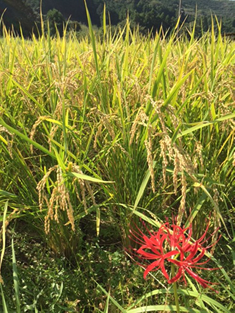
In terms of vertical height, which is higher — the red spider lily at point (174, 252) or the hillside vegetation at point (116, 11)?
the hillside vegetation at point (116, 11)

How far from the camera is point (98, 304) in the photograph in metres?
1.14

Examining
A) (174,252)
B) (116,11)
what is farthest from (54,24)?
(116,11)

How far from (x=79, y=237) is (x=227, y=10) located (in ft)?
421

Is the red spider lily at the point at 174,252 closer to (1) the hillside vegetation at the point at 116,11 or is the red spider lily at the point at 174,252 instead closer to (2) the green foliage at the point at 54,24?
(2) the green foliage at the point at 54,24

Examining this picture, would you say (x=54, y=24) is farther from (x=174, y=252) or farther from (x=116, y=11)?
(x=116, y=11)

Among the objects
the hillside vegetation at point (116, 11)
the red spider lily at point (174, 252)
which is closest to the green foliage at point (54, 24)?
the red spider lily at point (174, 252)

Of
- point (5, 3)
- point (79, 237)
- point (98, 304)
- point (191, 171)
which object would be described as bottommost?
point (98, 304)

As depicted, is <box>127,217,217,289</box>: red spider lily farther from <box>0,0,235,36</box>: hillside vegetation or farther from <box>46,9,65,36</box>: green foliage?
<box>0,0,235,36</box>: hillside vegetation

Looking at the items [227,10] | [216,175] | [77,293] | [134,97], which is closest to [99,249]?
[77,293]

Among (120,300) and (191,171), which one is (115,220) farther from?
(191,171)

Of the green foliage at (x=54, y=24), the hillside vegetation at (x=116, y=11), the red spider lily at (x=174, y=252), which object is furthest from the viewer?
the hillside vegetation at (x=116, y=11)

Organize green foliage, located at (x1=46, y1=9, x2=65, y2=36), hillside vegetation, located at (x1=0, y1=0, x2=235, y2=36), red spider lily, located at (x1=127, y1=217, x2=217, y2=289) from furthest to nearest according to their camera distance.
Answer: hillside vegetation, located at (x1=0, y1=0, x2=235, y2=36), green foliage, located at (x1=46, y1=9, x2=65, y2=36), red spider lily, located at (x1=127, y1=217, x2=217, y2=289)

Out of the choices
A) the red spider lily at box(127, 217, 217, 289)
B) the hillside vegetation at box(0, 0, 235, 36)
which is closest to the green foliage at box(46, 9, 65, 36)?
the red spider lily at box(127, 217, 217, 289)

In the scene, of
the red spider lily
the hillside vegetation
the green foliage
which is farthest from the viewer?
the hillside vegetation
